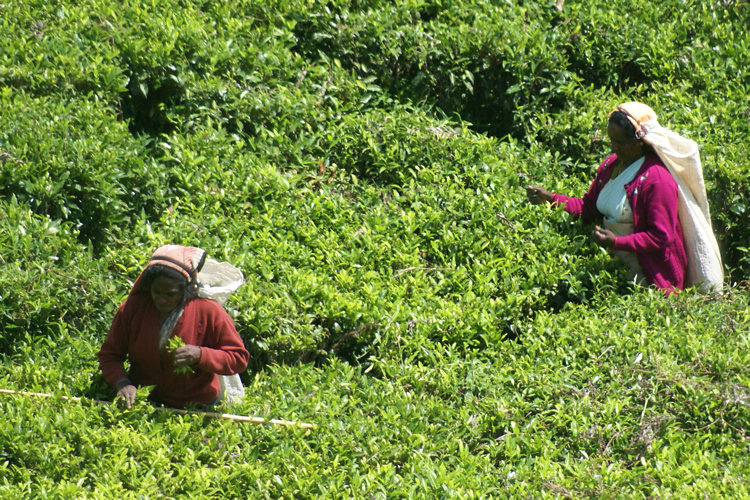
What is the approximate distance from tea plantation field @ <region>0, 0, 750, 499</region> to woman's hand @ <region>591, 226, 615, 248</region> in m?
0.23

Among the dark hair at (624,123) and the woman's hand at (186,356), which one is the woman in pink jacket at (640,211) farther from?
the woman's hand at (186,356)

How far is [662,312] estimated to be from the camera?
5770 mm

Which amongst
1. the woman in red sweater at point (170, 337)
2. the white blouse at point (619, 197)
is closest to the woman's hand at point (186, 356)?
the woman in red sweater at point (170, 337)

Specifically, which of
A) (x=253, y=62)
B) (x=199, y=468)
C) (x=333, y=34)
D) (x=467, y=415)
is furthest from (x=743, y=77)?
(x=199, y=468)

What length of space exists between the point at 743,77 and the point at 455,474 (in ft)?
17.7

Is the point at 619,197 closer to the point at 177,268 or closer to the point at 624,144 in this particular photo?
the point at 624,144

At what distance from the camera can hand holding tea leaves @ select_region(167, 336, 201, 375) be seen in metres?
4.36

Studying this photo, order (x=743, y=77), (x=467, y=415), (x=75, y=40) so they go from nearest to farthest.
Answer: (x=467, y=415), (x=75, y=40), (x=743, y=77)

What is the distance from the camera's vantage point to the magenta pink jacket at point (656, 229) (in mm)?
5863

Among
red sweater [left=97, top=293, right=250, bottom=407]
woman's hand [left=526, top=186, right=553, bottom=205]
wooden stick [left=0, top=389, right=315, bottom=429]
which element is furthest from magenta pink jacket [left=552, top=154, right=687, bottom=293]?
red sweater [left=97, top=293, right=250, bottom=407]

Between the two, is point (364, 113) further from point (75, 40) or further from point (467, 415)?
point (467, 415)

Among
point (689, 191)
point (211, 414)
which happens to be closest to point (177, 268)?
point (211, 414)

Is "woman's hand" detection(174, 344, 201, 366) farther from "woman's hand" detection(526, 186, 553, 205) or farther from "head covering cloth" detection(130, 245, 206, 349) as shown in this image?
"woman's hand" detection(526, 186, 553, 205)

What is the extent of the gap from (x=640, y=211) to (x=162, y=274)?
3.16 meters
